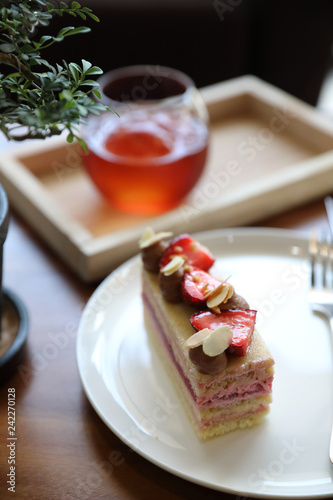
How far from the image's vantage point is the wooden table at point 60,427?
860mm

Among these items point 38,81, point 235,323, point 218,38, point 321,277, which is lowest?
point 218,38

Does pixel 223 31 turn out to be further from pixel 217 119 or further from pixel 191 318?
pixel 191 318

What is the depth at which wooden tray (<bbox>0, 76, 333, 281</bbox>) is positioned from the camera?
1.26 meters

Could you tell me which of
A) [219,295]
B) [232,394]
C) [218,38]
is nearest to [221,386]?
[232,394]

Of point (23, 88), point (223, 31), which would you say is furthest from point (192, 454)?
point (223, 31)

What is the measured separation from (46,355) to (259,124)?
956 millimetres

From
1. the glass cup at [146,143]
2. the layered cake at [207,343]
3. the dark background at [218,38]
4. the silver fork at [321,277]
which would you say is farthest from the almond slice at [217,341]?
the dark background at [218,38]

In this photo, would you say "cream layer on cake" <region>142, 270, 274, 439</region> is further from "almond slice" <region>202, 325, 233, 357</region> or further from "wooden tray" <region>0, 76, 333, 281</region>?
"wooden tray" <region>0, 76, 333, 281</region>

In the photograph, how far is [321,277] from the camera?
1.16 metres

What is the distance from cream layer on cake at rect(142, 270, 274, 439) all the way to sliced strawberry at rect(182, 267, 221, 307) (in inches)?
1.2

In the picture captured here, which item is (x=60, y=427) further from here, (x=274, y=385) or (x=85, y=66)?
(x=85, y=66)

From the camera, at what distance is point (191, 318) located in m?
0.91

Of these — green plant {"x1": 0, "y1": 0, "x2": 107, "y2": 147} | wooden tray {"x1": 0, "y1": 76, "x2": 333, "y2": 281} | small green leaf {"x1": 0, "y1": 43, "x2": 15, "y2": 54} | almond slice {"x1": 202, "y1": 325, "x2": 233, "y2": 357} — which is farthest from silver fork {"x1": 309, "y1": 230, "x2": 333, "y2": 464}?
small green leaf {"x1": 0, "y1": 43, "x2": 15, "y2": 54}

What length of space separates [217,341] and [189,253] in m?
0.23
